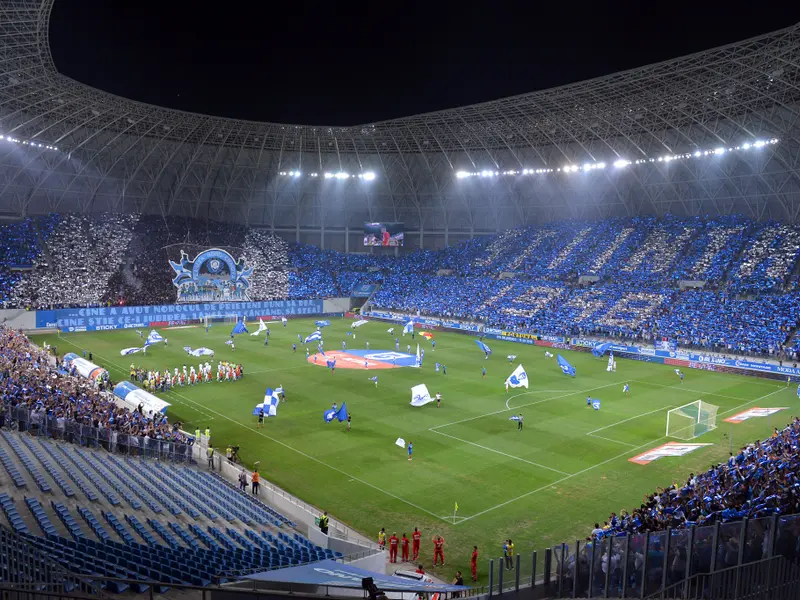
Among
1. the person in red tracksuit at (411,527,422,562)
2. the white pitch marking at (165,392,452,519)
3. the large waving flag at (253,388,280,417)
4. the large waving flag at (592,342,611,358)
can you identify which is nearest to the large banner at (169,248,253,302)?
the white pitch marking at (165,392,452,519)

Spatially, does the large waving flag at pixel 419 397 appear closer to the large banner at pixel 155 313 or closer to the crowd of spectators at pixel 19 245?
the large banner at pixel 155 313

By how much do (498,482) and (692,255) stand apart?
54.5 meters

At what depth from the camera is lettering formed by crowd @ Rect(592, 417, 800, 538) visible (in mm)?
14202

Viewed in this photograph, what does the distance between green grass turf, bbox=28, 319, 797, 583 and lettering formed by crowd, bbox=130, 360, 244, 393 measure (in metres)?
1.20

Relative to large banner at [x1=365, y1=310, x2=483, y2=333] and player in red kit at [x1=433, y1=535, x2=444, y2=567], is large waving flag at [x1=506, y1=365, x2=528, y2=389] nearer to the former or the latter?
player in red kit at [x1=433, y1=535, x2=444, y2=567]

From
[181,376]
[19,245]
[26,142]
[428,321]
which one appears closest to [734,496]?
[181,376]

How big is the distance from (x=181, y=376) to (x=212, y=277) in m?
41.4

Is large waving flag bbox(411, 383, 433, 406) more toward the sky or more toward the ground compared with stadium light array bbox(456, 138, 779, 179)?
more toward the ground

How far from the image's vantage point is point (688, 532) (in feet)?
40.3

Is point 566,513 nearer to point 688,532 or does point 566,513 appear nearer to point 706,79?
point 688,532

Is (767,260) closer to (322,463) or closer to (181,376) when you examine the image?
(322,463)

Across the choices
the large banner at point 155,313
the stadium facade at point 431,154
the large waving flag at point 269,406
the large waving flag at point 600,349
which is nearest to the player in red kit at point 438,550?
the large waving flag at point 269,406

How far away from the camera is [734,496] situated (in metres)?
16.2

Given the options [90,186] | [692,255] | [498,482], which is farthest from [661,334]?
[90,186]
